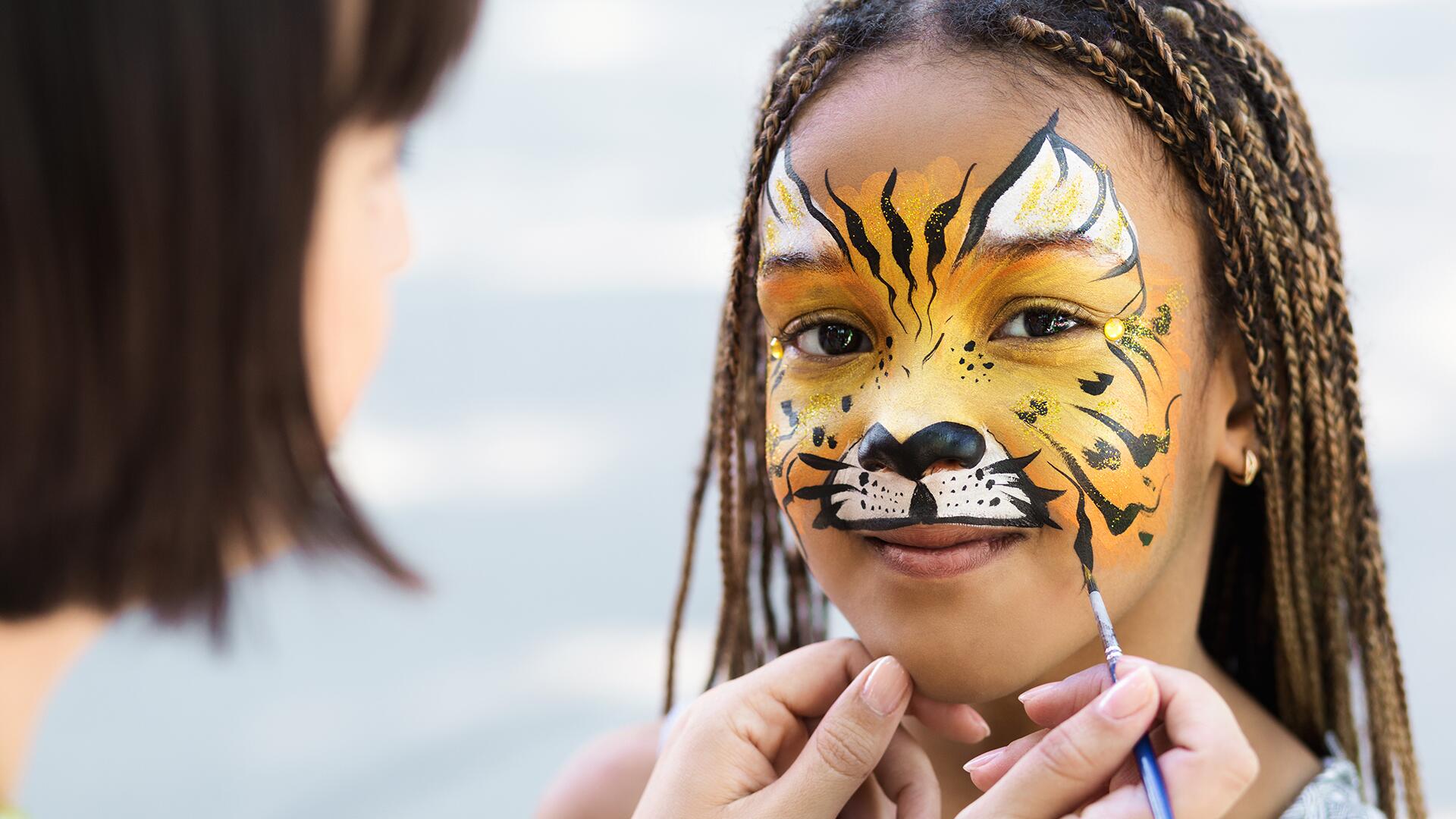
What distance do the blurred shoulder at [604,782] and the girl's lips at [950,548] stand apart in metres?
0.60

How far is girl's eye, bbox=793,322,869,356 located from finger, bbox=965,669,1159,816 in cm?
37

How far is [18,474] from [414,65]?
344 mm

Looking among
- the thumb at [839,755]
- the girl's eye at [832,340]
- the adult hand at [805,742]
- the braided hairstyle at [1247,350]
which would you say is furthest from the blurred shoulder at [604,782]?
the girl's eye at [832,340]

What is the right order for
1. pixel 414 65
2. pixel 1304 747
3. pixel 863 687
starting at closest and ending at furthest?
pixel 414 65 → pixel 863 687 → pixel 1304 747

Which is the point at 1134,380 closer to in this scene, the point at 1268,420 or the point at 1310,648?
the point at 1268,420

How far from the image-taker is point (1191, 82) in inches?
45.1

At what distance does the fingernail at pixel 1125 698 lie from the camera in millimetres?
882

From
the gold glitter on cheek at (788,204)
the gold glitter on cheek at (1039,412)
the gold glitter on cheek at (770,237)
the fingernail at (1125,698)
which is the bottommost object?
the fingernail at (1125,698)

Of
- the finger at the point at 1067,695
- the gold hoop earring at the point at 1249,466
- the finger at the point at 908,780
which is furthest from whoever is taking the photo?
the gold hoop earring at the point at 1249,466

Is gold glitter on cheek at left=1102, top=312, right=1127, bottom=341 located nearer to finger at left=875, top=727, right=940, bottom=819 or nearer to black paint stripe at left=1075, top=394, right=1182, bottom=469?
black paint stripe at left=1075, top=394, right=1182, bottom=469

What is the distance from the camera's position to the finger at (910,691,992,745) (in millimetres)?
1103

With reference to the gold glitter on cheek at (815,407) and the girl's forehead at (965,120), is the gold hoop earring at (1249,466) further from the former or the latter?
the gold glitter on cheek at (815,407)

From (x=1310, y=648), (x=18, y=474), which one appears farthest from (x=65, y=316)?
(x=1310, y=648)

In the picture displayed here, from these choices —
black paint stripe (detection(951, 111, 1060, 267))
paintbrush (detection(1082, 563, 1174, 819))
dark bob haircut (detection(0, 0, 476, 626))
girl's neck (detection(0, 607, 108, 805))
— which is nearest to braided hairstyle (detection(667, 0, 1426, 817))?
black paint stripe (detection(951, 111, 1060, 267))
